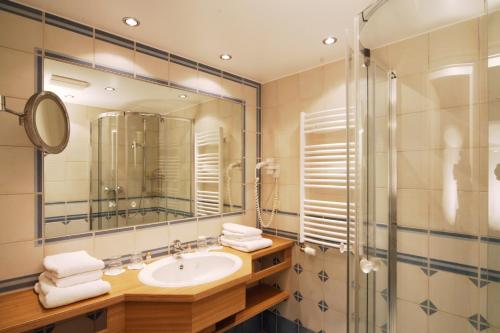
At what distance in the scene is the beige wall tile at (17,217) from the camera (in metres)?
1.26

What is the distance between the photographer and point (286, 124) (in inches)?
91.1

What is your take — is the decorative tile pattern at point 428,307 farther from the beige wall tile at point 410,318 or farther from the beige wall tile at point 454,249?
the beige wall tile at point 454,249

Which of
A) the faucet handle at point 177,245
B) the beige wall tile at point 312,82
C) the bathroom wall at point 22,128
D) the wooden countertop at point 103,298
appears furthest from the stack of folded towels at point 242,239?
the beige wall tile at point 312,82

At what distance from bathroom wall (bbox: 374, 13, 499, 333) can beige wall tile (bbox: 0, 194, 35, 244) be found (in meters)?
1.67

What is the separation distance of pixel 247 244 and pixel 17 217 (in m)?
1.31

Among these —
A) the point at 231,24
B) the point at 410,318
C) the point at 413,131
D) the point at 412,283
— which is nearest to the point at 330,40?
the point at 231,24

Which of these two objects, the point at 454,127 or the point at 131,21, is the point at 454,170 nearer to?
the point at 454,127

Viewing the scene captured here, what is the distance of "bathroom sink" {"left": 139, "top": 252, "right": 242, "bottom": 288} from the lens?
62.6 inches

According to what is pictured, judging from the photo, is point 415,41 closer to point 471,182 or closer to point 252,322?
point 471,182

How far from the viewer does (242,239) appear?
1.99 m

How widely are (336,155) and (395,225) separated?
73cm

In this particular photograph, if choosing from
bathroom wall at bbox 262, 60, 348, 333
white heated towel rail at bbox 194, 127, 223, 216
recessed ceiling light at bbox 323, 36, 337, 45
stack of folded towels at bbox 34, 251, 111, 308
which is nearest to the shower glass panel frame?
recessed ceiling light at bbox 323, 36, 337, 45

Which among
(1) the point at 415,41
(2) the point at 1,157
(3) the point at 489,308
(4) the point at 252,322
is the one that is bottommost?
(4) the point at 252,322

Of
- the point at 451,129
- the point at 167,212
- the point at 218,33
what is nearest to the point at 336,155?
the point at 451,129
